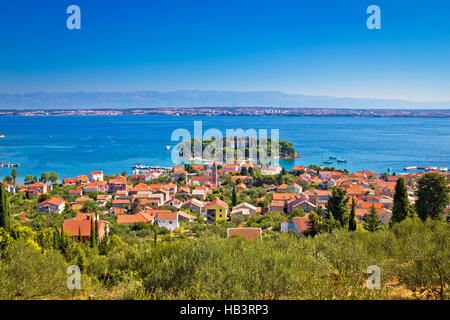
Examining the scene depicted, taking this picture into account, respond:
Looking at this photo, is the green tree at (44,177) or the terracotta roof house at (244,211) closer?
the terracotta roof house at (244,211)

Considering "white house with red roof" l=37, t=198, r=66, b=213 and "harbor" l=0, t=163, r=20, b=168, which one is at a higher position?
"harbor" l=0, t=163, r=20, b=168

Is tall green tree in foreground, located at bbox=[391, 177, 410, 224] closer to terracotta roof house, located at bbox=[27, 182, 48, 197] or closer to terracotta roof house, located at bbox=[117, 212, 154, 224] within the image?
terracotta roof house, located at bbox=[117, 212, 154, 224]

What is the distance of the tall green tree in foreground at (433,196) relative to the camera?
1127 centimetres

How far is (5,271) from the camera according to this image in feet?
16.6

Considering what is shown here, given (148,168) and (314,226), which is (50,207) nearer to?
(314,226)

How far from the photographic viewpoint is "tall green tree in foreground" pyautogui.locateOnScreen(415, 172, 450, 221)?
11.3 metres

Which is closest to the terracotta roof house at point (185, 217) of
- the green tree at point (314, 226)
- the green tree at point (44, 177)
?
the green tree at point (314, 226)

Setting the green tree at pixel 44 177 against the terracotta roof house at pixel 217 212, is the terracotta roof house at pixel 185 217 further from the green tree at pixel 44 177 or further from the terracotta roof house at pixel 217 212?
the green tree at pixel 44 177

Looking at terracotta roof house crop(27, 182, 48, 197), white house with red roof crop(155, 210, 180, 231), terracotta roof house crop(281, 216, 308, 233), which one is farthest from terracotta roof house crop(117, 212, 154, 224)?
terracotta roof house crop(27, 182, 48, 197)

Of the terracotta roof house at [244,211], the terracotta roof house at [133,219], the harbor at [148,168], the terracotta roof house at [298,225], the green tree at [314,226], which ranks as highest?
the green tree at [314,226]

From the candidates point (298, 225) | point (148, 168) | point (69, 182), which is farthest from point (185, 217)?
point (148, 168)
